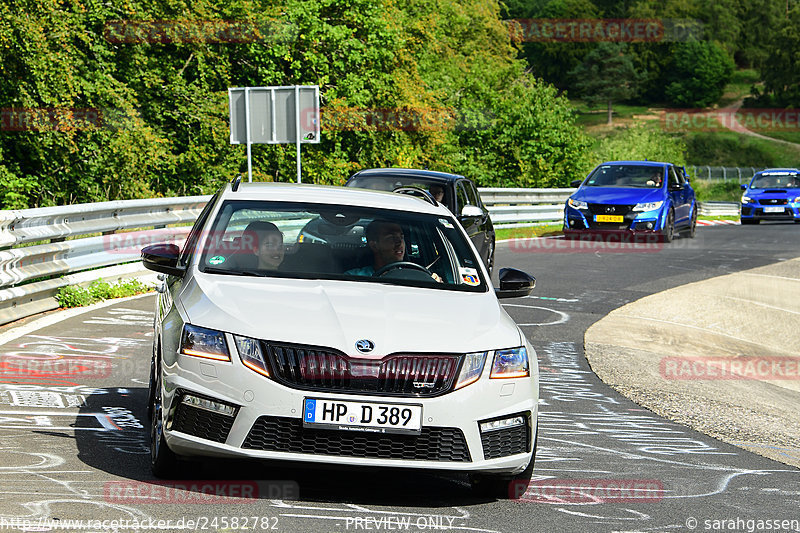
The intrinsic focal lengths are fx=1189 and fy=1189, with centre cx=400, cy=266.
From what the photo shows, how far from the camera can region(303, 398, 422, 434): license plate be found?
16.4 ft

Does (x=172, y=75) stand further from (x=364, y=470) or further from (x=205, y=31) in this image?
(x=364, y=470)

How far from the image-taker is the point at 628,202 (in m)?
24.2

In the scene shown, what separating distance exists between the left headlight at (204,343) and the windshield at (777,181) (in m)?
34.5

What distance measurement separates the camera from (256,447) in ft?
16.6

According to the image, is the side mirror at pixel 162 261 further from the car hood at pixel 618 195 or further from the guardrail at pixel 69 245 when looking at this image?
the car hood at pixel 618 195

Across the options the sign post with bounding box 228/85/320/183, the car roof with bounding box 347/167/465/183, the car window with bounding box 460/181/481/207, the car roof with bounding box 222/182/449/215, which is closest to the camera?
the car roof with bounding box 222/182/449/215

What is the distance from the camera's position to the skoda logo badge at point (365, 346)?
5047mm

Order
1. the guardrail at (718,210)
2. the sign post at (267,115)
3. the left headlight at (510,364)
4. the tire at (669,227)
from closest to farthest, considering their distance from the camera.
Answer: the left headlight at (510,364) < the sign post at (267,115) < the tire at (669,227) < the guardrail at (718,210)

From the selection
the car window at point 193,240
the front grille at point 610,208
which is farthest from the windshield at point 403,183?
the front grille at point 610,208

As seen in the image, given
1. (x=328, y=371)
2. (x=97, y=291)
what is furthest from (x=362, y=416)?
(x=97, y=291)

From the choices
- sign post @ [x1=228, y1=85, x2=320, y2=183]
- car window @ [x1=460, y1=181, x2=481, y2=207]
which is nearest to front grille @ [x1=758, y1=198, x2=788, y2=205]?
sign post @ [x1=228, y1=85, x2=320, y2=183]

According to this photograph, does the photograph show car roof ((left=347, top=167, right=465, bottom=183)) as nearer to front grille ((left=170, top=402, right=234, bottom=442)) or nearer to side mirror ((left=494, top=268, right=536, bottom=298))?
side mirror ((left=494, top=268, right=536, bottom=298))

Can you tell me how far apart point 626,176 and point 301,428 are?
21.4 meters

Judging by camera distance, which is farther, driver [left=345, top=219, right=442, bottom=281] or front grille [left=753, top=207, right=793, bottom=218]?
front grille [left=753, top=207, right=793, bottom=218]
